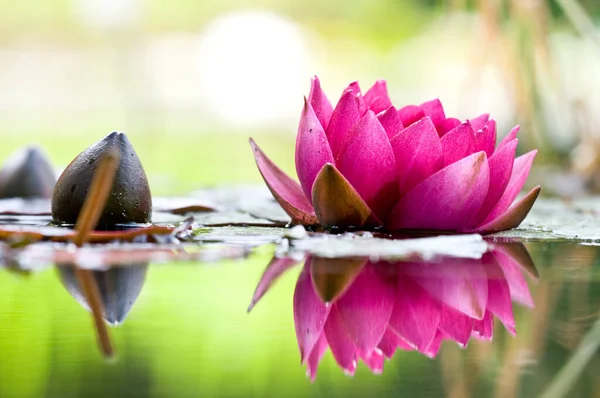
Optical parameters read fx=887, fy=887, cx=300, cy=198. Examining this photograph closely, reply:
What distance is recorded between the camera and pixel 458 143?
0.91 meters

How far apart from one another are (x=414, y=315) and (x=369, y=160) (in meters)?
0.33

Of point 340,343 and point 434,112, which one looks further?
point 434,112

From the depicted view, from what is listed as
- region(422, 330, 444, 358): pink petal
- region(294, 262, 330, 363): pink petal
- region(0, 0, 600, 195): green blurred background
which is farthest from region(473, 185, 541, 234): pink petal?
region(0, 0, 600, 195): green blurred background

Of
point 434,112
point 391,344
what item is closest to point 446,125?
point 434,112

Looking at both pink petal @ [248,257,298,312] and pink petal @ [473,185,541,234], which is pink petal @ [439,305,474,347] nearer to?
pink petal @ [248,257,298,312]

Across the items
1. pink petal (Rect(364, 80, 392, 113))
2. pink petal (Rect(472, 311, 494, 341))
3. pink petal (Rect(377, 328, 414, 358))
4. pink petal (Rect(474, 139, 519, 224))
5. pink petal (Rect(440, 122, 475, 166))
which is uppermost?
pink petal (Rect(364, 80, 392, 113))

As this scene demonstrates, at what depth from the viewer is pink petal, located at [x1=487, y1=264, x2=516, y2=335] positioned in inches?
23.4

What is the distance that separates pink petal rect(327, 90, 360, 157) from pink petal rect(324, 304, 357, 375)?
0.36 m

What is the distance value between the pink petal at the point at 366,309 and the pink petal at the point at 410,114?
0.29m

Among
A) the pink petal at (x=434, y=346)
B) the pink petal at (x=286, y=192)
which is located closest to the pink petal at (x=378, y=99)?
the pink petal at (x=286, y=192)

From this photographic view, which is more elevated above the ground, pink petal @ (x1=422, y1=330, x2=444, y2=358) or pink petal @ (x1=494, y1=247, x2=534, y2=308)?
pink petal @ (x1=494, y1=247, x2=534, y2=308)

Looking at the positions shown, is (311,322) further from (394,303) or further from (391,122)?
(391,122)

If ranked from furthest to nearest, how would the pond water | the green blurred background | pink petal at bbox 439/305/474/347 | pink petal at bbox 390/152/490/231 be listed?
the green blurred background < pink petal at bbox 390/152/490/231 < pink petal at bbox 439/305/474/347 < the pond water

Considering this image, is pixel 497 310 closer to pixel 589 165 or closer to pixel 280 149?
pixel 589 165
